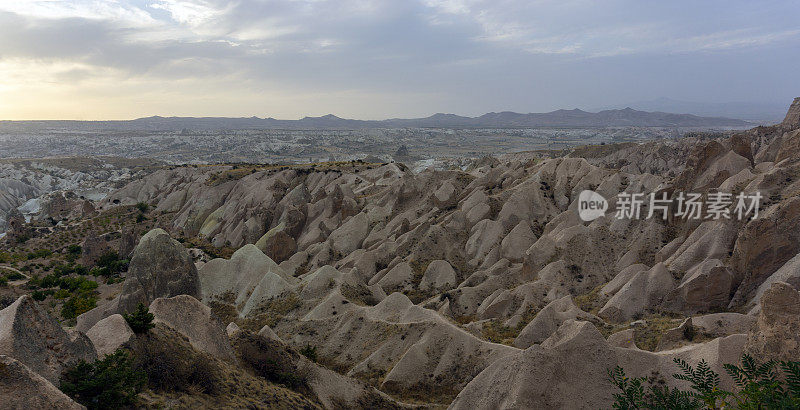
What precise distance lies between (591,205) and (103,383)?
143ft

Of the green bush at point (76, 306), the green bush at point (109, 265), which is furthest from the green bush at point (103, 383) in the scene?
the green bush at point (109, 265)

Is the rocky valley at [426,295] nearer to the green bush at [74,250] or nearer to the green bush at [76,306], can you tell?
the green bush at [74,250]

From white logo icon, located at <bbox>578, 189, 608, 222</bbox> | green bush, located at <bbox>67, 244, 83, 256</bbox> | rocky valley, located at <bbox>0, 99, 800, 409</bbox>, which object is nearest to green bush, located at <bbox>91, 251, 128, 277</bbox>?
rocky valley, located at <bbox>0, 99, 800, 409</bbox>

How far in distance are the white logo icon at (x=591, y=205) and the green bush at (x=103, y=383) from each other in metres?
40.5

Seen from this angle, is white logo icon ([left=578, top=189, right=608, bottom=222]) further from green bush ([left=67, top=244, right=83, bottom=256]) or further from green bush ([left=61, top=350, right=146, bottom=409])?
green bush ([left=67, top=244, right=83, bottom=256])

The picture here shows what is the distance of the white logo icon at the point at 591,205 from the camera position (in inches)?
1686

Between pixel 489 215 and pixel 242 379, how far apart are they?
35.2 m

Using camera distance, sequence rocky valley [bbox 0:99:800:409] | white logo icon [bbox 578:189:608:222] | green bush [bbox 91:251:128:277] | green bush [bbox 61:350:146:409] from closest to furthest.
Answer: green bush [bbox 61:350:146:409] < rocky valley [bbox 0:99:800:409] < white logo icon [bbox 578:189:608:222] < green bush [bbox 91:251:128:277]

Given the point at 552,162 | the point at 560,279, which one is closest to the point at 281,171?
the point at 552,162

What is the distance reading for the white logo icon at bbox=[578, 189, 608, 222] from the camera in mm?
42812

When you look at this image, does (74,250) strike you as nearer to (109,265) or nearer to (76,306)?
(109,265)

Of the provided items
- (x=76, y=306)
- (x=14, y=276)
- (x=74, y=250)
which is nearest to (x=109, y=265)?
(x=14, y=276)

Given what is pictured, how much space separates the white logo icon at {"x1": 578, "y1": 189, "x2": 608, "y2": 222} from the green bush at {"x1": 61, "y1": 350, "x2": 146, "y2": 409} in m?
40.5

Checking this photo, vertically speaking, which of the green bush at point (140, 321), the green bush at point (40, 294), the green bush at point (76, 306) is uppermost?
the green bush at point (140, 321)
